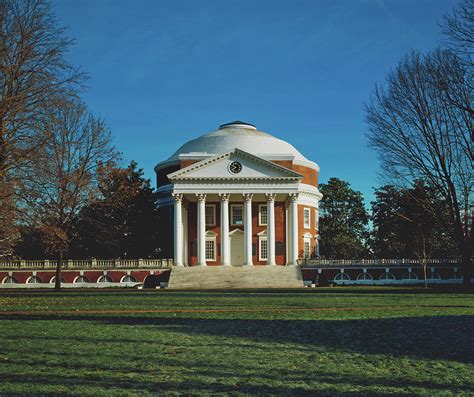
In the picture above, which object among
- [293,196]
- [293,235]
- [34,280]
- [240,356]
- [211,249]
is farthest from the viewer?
[211,249]

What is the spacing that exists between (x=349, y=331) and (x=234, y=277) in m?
43.6

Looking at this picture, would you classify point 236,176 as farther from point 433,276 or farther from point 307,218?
point 433,276

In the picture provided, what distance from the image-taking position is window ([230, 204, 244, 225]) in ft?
229

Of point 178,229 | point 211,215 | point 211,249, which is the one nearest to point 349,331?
point 178,229

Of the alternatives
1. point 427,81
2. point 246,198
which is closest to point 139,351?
point 427,81

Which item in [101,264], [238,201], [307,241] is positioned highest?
[238,201]

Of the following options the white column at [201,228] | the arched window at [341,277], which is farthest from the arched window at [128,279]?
the arched window at [341,277]

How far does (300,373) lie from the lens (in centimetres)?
980

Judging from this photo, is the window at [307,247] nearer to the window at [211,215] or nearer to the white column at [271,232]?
the white column at [271,232]

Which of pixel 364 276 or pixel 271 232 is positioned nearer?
pixel 364 276

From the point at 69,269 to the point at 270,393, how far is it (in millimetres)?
58781

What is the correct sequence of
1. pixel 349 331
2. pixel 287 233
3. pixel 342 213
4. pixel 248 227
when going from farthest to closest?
1. pixel 342 213
2. pixel 287 233
3. pixel 248 227
4. pixel 349 331

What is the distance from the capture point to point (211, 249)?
69.2m

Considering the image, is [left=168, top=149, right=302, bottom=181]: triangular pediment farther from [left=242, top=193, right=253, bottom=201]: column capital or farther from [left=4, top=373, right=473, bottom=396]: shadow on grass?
[left=4, top=373, right=473, bottom=396]: shadow on grass
